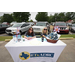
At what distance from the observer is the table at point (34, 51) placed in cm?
187

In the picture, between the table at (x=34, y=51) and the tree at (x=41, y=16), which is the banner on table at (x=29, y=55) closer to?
the table at (x=34, y=51)

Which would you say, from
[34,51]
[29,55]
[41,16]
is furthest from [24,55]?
[41,16]

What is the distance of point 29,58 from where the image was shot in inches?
79.1

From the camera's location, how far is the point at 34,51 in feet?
6.32

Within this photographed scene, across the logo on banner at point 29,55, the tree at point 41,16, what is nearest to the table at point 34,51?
the logo on banner at point 29,55

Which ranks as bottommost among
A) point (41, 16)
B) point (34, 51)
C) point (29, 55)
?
point (29, 55)

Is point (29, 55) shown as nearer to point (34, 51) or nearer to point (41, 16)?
point (34, 51)

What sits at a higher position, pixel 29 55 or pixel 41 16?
pixel 41 16

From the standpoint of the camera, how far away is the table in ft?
6.14

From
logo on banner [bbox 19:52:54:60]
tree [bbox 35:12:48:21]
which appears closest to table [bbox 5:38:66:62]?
logo on banner [bbox 19:52:54:60]

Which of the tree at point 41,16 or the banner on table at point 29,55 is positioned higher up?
the tree at point 41,16

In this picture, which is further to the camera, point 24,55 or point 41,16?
point 41,16
